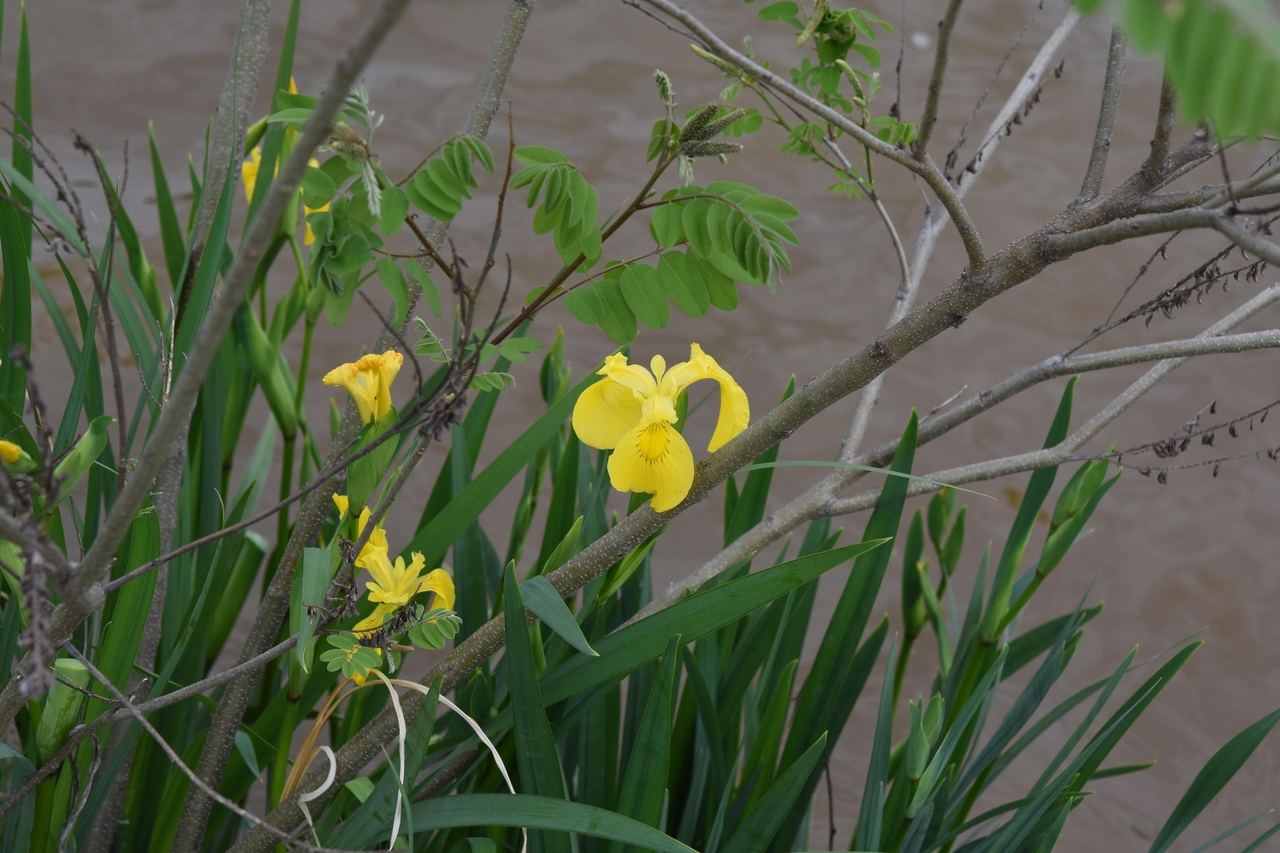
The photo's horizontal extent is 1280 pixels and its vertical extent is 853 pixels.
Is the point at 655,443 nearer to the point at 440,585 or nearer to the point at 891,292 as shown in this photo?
the point at 440,585

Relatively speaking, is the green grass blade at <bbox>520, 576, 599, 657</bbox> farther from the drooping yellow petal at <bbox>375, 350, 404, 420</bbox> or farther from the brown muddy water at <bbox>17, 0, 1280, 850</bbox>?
the brown muddy water at <bbox>17, 0, 1280, 850</bbox>

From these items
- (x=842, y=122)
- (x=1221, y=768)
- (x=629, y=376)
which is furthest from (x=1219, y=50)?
(x=1221, y=768)

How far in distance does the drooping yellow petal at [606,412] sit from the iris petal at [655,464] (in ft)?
0.09

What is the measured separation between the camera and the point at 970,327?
1.06m

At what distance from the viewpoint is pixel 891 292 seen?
106cm

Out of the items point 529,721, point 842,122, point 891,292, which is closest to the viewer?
point 842,122

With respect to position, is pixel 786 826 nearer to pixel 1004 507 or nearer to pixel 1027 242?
pixel 1027 242

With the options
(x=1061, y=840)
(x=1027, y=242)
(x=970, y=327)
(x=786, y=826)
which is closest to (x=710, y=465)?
(x=1027, y=242)

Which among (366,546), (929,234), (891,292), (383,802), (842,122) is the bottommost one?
(383,802)

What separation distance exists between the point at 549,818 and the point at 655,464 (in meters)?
0.14

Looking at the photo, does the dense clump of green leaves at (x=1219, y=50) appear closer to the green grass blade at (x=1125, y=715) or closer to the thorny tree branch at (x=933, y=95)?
the thorny tree branch at (x=933, y=95)

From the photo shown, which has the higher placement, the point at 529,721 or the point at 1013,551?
the point at 1013,551

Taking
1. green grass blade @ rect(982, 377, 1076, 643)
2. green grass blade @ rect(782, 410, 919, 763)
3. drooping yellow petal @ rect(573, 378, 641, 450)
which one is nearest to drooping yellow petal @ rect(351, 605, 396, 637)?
drooping yellow petal @ rect(573, 378, 641, 450)

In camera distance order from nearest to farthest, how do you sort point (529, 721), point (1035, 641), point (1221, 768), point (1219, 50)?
point (1219, 50), point (529, 721), point (1221, 768), point (1035, 641)
